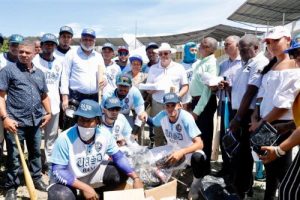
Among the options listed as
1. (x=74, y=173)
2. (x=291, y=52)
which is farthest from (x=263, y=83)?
(x=74, y=173)

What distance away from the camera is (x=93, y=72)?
5215 mm

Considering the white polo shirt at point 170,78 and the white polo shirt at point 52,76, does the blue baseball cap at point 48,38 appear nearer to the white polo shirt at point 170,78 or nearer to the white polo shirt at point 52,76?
the white polo shirt at point 52,76

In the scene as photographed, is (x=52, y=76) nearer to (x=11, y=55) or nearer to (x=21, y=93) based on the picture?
(x=21, y=93)

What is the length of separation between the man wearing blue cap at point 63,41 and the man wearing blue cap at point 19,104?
50.7 inches

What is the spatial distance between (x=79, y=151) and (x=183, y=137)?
4.92 feet

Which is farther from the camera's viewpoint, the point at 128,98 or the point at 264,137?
the point at 128,98

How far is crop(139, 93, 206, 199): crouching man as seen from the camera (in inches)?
164

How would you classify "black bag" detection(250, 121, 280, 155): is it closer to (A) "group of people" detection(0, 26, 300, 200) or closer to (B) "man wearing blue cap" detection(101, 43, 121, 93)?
(A) "group of people" detection(0, 26, 300, 200)

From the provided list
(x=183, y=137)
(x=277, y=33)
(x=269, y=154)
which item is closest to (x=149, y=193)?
(x=183, y=137)

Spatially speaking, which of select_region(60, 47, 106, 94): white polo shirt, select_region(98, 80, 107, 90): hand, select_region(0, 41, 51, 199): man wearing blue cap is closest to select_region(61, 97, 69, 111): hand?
select_region(60, 47, 106, 94): white polo shirt

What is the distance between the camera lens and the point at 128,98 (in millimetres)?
5031

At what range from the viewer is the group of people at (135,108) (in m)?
3.31

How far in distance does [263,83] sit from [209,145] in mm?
1766

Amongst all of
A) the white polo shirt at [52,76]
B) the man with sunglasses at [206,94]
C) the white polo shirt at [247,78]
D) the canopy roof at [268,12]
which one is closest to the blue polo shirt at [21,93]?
the white polo shirt at [52,76]
